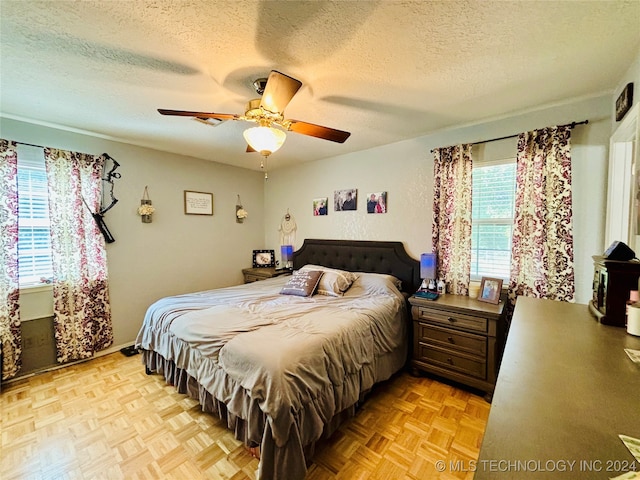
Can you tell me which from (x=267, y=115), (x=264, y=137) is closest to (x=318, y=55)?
(x=267, y=115)

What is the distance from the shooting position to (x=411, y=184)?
9.61 ft

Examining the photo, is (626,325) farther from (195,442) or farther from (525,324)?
(195,442)

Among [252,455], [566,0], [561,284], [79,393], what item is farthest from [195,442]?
[566,0]

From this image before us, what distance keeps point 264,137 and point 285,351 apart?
1330 millimetres

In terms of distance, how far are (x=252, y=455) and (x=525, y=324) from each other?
1750 millimetres

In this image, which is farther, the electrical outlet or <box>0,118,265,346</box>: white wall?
<box>0,118,265,346</box>: white wall

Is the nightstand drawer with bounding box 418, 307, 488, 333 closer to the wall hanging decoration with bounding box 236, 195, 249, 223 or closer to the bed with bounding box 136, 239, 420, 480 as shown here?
the bed with bounding box 136, 239, 420, 480

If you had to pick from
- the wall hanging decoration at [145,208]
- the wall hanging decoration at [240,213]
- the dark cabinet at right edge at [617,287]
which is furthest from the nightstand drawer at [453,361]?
the wall hanging decoration at [145,208]

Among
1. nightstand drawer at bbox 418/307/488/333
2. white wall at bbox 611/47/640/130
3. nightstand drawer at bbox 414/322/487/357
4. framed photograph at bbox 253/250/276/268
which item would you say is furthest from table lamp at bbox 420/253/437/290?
framed photograph at bbox 253/250/276/268

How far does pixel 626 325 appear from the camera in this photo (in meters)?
1.18

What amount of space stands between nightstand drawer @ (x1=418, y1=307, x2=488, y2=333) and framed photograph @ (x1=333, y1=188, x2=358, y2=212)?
1544 mm

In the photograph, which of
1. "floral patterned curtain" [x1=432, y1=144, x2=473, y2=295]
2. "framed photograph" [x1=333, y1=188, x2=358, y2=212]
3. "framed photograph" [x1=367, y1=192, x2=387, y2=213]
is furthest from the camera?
"framed photograph" [x1=333, y1=188, x2=358, y2=212]

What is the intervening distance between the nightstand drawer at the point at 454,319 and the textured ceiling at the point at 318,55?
176 cm

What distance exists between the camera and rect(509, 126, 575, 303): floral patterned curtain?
2.08 metres
